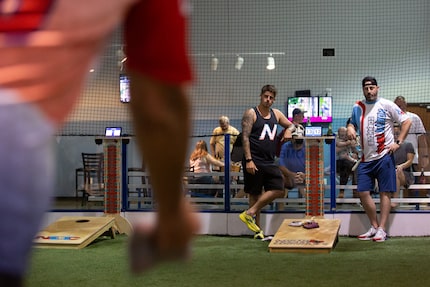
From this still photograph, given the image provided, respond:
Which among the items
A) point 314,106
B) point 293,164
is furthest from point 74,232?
point 314,106

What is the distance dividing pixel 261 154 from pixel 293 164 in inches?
20.2

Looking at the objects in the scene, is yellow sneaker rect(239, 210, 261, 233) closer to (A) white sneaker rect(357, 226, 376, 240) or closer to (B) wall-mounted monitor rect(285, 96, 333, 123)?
(A) white sneaker rect(357, 226, 376, 240)

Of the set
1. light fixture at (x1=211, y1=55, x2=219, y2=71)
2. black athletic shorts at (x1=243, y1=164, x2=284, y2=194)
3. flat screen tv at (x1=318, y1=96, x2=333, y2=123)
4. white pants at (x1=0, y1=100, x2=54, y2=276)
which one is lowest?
→ black athletic shorts at (x1=243, y1=164, x2=284, y2=194)

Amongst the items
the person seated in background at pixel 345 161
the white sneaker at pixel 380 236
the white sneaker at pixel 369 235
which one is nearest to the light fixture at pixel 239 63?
the person seated in background at pixel 345 161

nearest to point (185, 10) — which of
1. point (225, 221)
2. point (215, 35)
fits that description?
point (225, 221)

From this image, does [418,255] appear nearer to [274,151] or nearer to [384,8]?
[274,151]

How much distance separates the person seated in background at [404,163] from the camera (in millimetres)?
6551

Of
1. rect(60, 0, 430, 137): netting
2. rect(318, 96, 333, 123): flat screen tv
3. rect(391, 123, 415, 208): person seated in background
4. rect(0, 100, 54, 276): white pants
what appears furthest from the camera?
rect(318, 96, 333, 123): flat screen tv

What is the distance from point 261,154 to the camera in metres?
6.32

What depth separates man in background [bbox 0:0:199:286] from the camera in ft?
2.12

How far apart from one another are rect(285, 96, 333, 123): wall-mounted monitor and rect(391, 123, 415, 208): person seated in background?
14.5ft

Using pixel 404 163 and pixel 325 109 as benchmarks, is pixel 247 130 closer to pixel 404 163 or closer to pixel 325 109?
pixel 404 163

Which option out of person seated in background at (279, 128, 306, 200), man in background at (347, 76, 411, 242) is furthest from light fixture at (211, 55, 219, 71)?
man in background at (347, 76, 411, 242)

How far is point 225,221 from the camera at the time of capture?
22.3 ft
